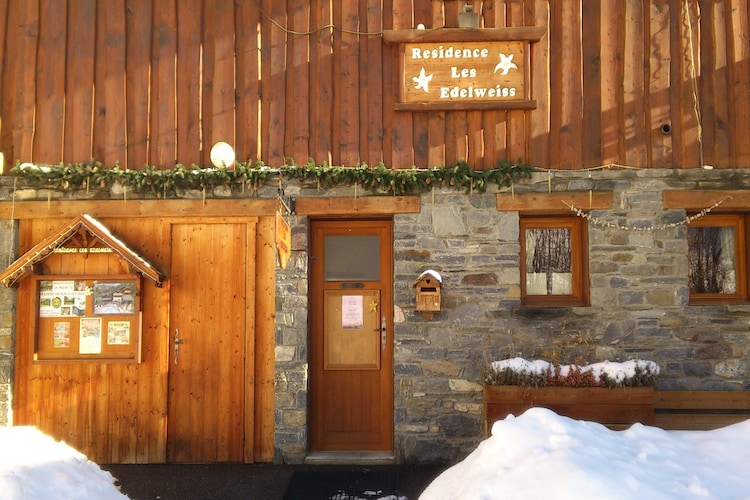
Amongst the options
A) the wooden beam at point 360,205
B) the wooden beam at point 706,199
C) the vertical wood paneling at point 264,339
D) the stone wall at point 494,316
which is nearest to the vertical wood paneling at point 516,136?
the stone wall at point 494,316

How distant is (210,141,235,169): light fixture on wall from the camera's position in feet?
19.2

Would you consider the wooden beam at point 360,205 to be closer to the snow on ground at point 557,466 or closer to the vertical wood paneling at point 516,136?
the vertical wood paneling at point 516,136

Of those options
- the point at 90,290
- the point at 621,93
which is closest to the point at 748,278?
the point at 621,93

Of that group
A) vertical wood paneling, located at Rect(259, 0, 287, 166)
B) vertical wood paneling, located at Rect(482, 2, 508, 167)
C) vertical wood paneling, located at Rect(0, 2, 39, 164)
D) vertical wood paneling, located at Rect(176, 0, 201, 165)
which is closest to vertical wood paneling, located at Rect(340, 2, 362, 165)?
vertical wood paneling, located at Rect(259, 0, 287, 166)

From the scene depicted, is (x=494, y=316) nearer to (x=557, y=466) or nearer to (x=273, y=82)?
(x=557, y=466)

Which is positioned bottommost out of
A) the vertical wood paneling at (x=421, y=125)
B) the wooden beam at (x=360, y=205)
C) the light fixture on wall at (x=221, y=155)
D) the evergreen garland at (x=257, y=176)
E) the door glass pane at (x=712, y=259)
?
the door glass pane at (x=712, y=259)

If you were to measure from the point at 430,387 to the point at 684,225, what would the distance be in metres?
3.22

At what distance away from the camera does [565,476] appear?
107 inches

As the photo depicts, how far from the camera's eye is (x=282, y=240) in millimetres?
5203

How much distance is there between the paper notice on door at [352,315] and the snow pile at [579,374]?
1589mm

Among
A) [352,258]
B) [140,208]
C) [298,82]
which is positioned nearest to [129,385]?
[140,208]

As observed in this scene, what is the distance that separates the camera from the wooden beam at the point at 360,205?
591cm

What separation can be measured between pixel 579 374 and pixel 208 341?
12.7ft

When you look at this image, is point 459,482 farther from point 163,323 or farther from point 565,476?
point 163,323
